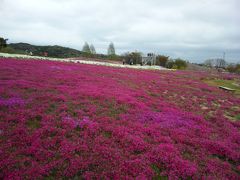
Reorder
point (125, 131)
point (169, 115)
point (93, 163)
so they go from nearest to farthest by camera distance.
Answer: point (93, 163)
point (125, 131)
point (169, 115)

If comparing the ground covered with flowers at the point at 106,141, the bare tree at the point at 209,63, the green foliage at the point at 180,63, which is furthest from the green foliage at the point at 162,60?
the ground covered with flowers at the point at 106,141

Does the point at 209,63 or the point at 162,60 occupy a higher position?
the point at 209,63

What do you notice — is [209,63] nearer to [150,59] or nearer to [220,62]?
[220,62]

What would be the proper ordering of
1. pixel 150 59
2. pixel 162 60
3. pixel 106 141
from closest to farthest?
pixel 106 141
pixel 150 59
pixel 162 60

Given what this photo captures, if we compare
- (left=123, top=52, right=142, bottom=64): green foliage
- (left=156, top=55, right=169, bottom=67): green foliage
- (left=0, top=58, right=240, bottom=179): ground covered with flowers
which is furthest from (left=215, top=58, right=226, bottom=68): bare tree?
(left=0, top=58, right=240, bottom=179): ground covered with flowers

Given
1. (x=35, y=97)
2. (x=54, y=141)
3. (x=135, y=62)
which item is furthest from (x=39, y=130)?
(x=135, y=62)

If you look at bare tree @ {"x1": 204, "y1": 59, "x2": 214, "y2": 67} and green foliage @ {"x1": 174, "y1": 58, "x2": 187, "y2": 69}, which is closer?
green foliage @ {"x1": 174, "y1": 58, "x2": 187, "y2": 69}

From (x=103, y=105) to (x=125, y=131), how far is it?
155 inches

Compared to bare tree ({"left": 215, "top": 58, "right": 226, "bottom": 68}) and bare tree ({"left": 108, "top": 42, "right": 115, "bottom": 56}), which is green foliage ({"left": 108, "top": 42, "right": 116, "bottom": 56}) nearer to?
bare tree ({"left": 108, "top": 42, "right": 115, "bottom": 56})

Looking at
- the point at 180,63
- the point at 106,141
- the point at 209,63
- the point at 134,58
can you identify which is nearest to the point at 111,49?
the point at 134,58

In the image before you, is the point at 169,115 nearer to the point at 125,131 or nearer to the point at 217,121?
the point at 217,121

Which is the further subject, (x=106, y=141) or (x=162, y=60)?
(x=162, y=60)

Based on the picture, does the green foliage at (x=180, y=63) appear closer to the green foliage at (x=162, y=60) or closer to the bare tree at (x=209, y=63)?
the green foliage at (x=162, y=60)

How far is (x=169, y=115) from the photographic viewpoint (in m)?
11.9
